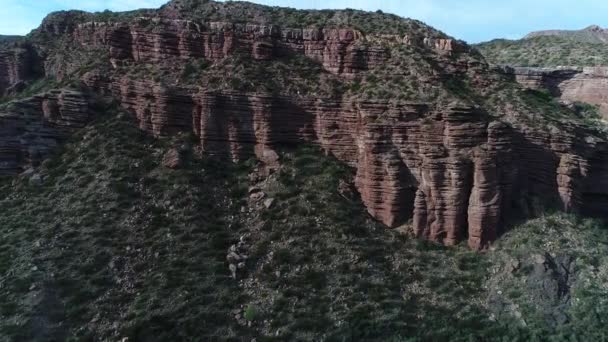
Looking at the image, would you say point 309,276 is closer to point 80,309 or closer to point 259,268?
point 259,268

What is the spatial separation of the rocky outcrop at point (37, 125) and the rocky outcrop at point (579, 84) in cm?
4369

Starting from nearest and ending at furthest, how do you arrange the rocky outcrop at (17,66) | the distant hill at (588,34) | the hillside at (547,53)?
the rocky outcrop at (17,66)
the hillside at (547,53)
the distant hill at (588,34)

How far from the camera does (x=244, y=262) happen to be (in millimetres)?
29047

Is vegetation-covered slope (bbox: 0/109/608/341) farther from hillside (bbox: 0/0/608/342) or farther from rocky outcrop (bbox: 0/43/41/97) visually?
rocky outcrop (bbox: 0/43/41/97)

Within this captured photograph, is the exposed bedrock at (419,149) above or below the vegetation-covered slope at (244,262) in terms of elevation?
above

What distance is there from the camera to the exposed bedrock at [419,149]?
101 ft

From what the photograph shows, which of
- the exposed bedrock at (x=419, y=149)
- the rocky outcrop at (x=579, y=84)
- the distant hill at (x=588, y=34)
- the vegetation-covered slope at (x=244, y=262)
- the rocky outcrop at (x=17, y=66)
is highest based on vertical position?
the distant hill at (x=588, y=34)

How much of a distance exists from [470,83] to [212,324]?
23.3 metres

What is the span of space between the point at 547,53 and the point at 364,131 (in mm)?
Answer: 46383

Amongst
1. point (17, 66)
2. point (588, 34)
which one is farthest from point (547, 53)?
point (17, 66)

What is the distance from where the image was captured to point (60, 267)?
90.7ft

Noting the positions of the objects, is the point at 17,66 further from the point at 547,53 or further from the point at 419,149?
the point at 547,53

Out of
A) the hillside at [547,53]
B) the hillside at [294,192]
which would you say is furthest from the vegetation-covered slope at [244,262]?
the hillside at [547,53]

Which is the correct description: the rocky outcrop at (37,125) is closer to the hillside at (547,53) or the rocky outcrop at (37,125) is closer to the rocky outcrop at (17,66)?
the rocky outcrop at (17,66)
